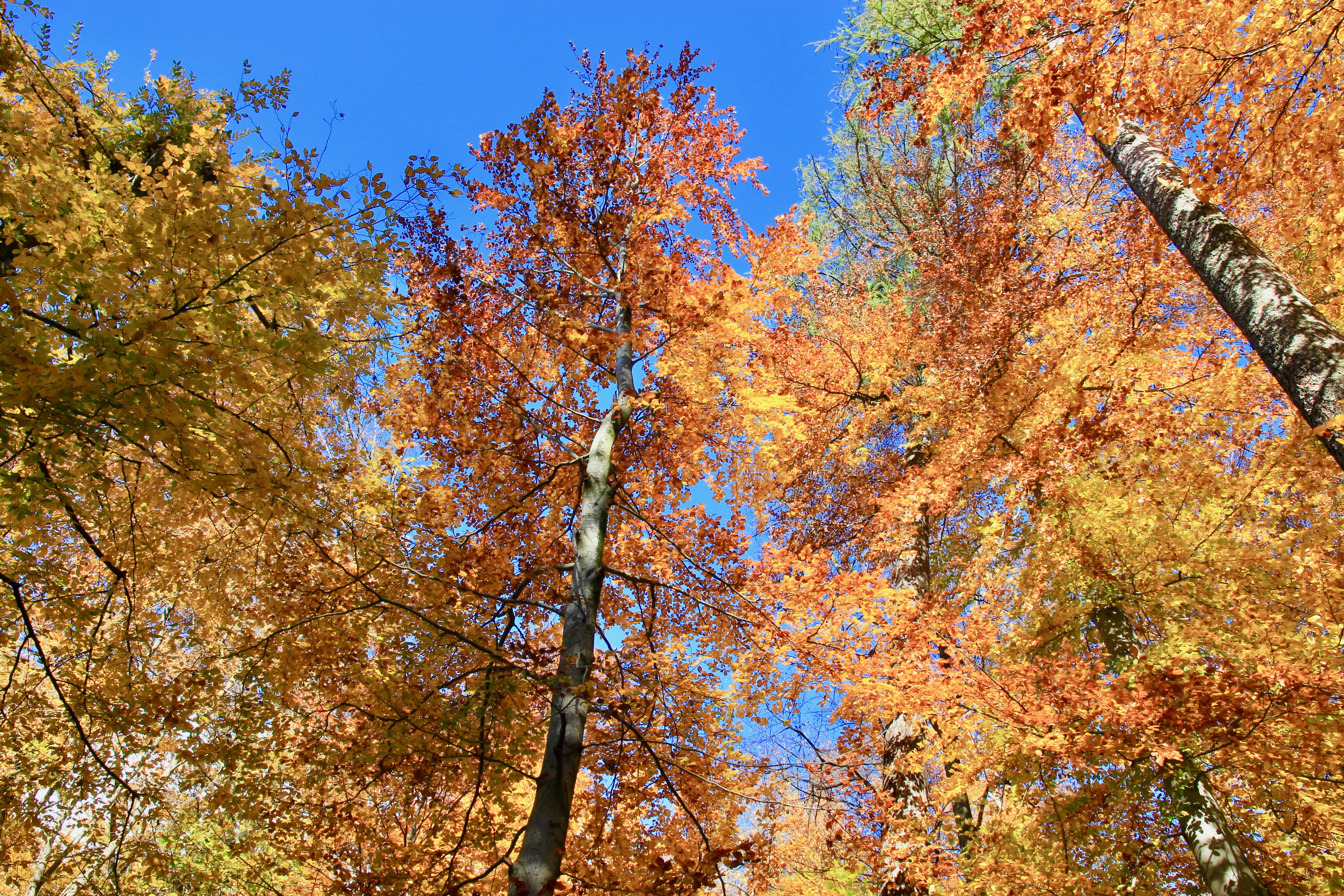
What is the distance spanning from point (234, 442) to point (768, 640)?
4.13m

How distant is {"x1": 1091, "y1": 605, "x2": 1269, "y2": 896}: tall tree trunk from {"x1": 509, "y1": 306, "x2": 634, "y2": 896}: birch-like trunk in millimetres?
4484

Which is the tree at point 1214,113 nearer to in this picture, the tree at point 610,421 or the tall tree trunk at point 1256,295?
the tall tree trunk at point 1256,295

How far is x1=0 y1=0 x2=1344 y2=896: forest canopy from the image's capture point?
3.51 m

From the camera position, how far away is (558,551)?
261 inches

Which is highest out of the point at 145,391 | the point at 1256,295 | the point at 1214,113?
the point at 1214,113

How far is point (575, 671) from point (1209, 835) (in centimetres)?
523

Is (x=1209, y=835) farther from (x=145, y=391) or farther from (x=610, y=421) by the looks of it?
(x=145, y=391)

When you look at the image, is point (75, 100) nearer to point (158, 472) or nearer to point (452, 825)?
point (158, 472)

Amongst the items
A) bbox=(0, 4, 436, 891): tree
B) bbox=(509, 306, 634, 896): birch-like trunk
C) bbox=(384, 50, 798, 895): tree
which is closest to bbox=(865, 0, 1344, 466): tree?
bbox=(384, 50, 798, 895): tree

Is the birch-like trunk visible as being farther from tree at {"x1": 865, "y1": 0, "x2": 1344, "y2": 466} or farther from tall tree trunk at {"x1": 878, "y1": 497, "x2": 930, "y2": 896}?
tree at {"x1": 865, "y1": 0, "x2": 1344, "y2": 466}

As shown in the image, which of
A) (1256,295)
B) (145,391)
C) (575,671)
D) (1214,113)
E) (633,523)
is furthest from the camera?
(633,523)

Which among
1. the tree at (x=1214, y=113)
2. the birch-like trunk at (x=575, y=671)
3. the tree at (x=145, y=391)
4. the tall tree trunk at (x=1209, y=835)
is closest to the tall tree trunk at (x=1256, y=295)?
the tree at (x=1214, y=113)

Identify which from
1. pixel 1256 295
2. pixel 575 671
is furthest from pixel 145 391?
pixel 1256 295

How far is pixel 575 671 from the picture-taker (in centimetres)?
466
